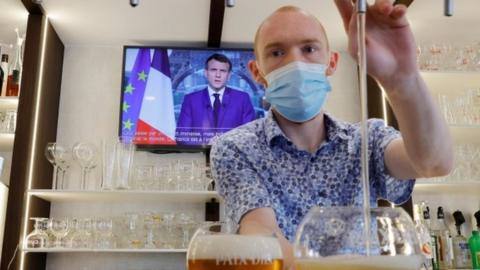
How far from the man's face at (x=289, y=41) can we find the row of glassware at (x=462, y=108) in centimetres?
226

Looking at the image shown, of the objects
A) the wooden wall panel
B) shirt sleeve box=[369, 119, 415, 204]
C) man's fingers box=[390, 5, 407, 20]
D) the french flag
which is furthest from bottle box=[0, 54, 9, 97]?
man's fingers box=[390, 5, 407, 20]

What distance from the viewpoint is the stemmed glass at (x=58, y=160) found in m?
3.05

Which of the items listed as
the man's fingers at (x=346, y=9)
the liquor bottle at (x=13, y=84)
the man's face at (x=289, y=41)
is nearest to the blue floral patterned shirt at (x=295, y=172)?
the man's face at (x=289, y=41)

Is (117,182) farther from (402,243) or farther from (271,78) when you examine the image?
(402,243)

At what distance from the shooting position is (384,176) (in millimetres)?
1149

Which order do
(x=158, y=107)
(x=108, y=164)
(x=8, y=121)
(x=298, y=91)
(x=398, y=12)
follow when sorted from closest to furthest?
(x=398, y=12) → (x=298, y=91) → (x=108, y=164) → (x=8, y=121) → (x=158, y=107)

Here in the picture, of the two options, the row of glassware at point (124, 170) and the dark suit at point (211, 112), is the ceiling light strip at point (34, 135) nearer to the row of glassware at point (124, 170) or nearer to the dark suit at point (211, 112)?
the row of glassware at point (124, 170)

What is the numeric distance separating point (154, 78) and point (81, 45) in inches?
23.0

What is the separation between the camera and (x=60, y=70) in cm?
351

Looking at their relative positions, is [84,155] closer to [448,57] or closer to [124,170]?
[124,170]

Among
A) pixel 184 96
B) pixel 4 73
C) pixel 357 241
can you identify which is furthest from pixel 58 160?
pixel 357 241

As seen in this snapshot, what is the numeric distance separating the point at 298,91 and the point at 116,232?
1.93m

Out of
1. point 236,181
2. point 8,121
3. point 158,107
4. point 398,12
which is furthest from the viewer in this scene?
point 158,107

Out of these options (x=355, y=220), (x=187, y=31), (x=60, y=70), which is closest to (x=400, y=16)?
(x=355, y=220)
